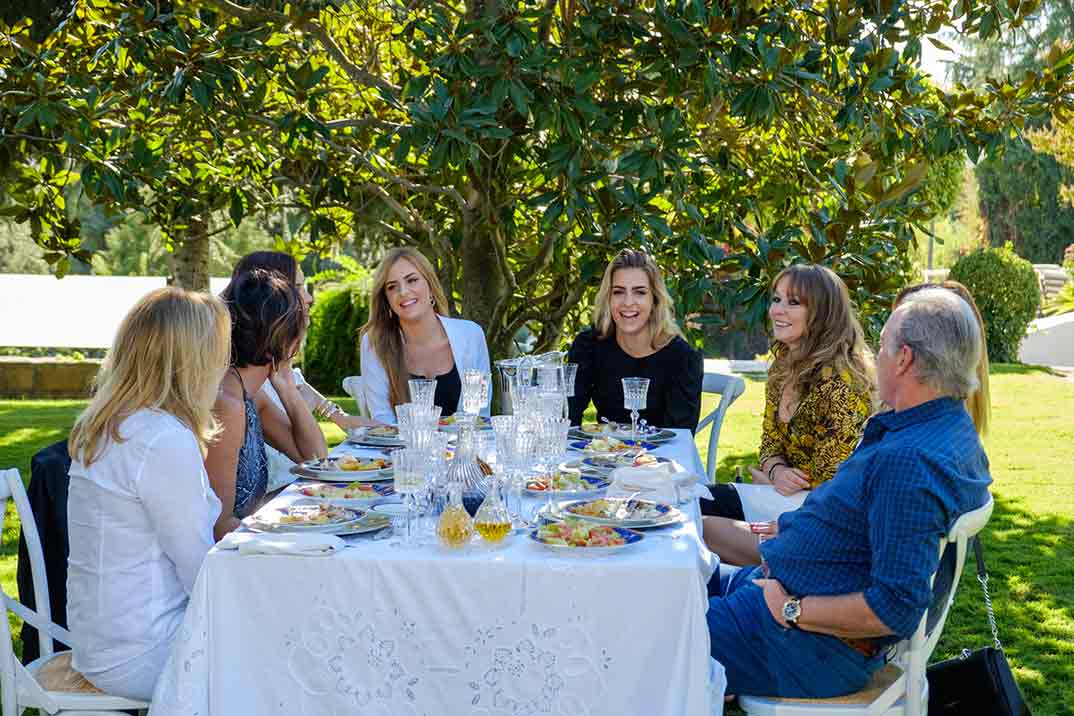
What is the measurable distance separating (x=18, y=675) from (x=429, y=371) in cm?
252

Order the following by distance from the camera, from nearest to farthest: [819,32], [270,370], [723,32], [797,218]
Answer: [270,370], [723,32], [819,32], [797,218]

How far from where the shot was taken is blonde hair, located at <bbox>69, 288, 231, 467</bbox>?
2.50 m

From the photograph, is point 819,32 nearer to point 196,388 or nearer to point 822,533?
point 822,533

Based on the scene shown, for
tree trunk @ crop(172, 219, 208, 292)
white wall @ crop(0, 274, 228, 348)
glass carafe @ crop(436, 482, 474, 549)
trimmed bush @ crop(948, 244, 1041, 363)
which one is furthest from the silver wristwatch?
white wall @ crop(0, 274, 228, 348)

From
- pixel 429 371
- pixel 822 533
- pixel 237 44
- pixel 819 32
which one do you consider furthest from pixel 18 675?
pixel 819 32

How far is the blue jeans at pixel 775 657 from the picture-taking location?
2.50 m

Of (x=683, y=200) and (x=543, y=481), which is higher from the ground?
(x=683, y=200)

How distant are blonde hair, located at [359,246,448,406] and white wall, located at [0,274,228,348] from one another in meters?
11.0

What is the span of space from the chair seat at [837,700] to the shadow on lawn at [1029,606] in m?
1.42

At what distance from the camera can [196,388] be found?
2.55m

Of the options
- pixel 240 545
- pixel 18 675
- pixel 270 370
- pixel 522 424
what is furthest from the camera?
pixel 270 370

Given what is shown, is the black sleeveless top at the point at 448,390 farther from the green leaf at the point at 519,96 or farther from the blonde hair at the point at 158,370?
the blonde hair at the point at 158,370

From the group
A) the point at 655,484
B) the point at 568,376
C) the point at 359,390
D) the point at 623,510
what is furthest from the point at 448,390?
the point at 623,510

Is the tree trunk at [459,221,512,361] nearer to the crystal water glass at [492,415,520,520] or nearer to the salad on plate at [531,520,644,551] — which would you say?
the crystal water glass at [492,415,520,520]
